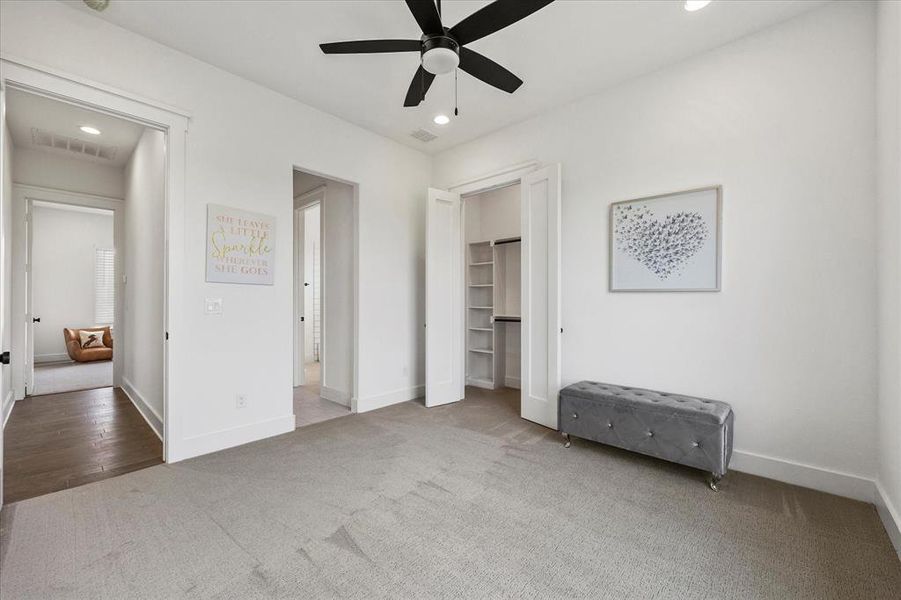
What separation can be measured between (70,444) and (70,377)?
3.67m

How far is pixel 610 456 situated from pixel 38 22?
4.74m

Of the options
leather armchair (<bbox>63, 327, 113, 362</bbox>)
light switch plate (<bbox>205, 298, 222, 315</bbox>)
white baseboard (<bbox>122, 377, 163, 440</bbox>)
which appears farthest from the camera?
leather armchair (<bbox>63, 327, 113, 362</bbox>)

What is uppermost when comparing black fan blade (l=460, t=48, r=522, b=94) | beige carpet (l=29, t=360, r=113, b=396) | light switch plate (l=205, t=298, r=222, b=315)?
black fan blade (l=460, t=48, r=522, b=94)

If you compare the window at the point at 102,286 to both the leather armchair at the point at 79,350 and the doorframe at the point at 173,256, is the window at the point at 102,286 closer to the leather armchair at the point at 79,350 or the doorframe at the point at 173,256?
the leather armchair at the point at 79,350

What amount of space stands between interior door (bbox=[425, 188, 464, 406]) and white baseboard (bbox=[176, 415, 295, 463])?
150 cm

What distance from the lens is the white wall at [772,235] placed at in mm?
2369

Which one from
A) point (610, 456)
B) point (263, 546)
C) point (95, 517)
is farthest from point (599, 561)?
point (95, 517)

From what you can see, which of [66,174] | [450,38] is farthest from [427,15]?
[66,174]

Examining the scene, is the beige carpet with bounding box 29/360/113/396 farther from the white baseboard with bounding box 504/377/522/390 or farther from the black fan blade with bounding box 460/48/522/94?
the black fan blade with bounding box 460/48/522/94

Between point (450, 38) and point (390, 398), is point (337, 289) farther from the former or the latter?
point (450, 38)

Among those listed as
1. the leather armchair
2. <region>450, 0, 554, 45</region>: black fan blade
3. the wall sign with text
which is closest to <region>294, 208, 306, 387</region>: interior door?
Answer: the wall sign with text

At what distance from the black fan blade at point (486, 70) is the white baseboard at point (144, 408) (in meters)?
3.82

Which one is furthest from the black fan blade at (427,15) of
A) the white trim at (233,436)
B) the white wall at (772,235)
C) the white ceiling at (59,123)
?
the white trim at (233,436)

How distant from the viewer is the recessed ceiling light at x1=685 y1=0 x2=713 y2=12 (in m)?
2.37
